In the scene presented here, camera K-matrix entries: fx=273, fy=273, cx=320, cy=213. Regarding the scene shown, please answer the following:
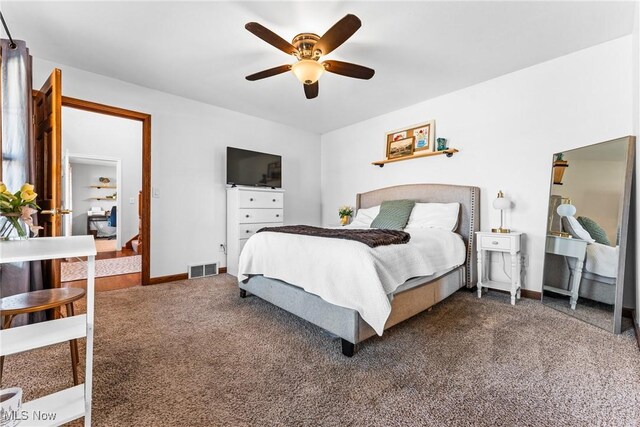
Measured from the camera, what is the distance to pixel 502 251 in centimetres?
279

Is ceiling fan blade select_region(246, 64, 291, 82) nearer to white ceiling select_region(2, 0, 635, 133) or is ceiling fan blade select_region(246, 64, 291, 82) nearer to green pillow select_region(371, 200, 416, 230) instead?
white ceiling select_region(2, 0, 635, 133)

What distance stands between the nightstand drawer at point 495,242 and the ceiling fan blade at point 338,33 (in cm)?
237

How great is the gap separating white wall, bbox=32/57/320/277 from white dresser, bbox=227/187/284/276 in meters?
0.19

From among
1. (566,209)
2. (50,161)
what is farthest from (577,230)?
(50,161)

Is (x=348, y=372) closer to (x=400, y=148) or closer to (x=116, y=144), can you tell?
(x=400, y=148)

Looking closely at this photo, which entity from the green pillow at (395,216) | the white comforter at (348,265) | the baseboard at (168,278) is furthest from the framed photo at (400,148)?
the baseboard at (168,278)

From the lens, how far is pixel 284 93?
11.6 ft

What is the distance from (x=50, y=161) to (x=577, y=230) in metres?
4.47

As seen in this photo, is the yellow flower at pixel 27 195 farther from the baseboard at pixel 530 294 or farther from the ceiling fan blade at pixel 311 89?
the baseboard at pixel 530 294

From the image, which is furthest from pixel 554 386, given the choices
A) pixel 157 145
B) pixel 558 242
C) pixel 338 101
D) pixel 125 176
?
pixel 125 176

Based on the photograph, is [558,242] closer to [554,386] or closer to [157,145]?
[554,386]

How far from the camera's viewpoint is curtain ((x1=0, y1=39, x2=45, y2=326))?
6.57 feet

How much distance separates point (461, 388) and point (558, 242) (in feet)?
6.77

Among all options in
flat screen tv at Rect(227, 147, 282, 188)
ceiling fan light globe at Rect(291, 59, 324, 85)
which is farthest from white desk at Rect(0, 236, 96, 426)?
flat screen tv at Rect(227, 147, 282, 188)
